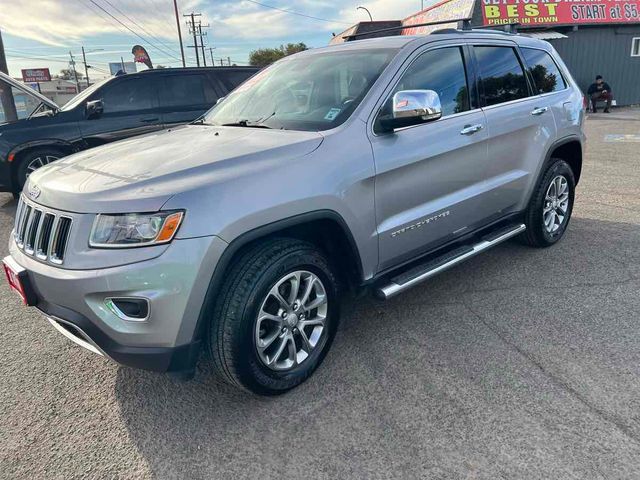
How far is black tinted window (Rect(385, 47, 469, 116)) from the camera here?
3.27m

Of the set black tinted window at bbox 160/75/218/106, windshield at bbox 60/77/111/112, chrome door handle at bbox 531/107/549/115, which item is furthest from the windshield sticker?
windshield at bbox 60/77/111/112

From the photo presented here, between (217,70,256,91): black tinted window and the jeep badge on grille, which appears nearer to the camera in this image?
the jeep badge on grille

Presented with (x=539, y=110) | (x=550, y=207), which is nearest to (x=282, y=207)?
(x=539, y=110)

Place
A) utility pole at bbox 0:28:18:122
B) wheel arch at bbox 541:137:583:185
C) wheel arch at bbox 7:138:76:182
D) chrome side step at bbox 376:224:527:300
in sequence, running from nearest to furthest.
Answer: chrome side step at bbox 376:224:527:300
wheel arch at bbox 541:137:583:185
wheel arch at bbox 7:138:76:182
utility pole at bbox 0:28:18:122

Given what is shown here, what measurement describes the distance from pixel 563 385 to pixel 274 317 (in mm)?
1602

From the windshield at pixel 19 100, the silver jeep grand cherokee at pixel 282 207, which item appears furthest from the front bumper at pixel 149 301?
the windshield at pixel 19 100

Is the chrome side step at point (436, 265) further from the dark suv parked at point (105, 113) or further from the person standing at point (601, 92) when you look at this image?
the person standing at point (601, 92)

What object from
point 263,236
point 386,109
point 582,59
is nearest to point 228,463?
point 263,236

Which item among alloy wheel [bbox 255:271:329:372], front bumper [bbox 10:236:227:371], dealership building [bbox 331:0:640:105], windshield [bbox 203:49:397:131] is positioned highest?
dealership building [bbox 331:0:640:105]

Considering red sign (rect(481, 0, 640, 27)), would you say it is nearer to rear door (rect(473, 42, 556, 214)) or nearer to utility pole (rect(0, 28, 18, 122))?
utility pole (rect(0, 28, 18, 122))

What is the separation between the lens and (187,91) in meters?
7.84

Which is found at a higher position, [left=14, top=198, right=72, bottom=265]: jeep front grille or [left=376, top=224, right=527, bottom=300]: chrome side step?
[left=14, top=198, right=72, bottom=265]: jeep front grille

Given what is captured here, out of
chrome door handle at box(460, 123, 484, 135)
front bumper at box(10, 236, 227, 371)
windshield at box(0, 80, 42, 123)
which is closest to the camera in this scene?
front bumper at box(10, 236, 227, 371)

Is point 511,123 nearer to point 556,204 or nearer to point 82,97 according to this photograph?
point 556,204
